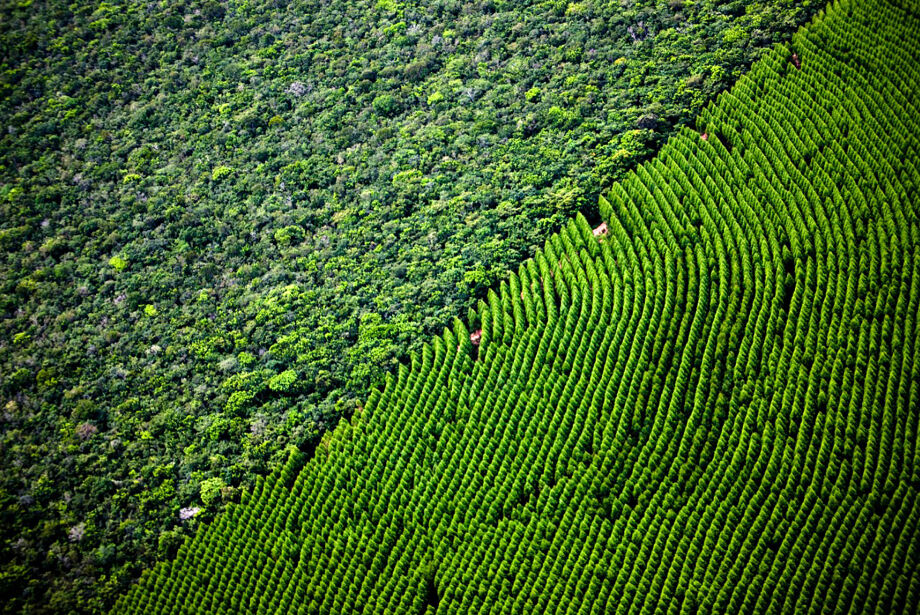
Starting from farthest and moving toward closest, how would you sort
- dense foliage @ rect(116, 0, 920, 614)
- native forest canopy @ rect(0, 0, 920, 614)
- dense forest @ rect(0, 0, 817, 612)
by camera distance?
dense forest @ rect(0, 0, 817, 612)
native forest canopy @ rect(0, 0, 920, 614)
dense foliage @ rect(116, 0, 920, 614)

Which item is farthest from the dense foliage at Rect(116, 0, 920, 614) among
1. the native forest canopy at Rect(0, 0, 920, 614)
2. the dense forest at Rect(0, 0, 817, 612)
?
the dense forest at Rect(0, 0, 817, 612)

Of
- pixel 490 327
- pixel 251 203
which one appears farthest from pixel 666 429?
pixel 251 203

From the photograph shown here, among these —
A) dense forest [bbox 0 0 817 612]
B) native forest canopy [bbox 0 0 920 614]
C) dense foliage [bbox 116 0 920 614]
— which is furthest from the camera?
dense forest [bbox 0 0 817 612]

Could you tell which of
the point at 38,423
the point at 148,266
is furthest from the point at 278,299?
the point at 38,423

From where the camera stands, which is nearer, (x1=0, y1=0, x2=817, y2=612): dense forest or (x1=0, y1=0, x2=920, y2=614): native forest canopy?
(x1=0, y1=0, x2=920, y2=614): native forest canopy

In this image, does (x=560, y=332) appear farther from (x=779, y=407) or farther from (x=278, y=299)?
(x=278, y=299)

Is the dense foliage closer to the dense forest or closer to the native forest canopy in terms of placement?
the native forest canopy
